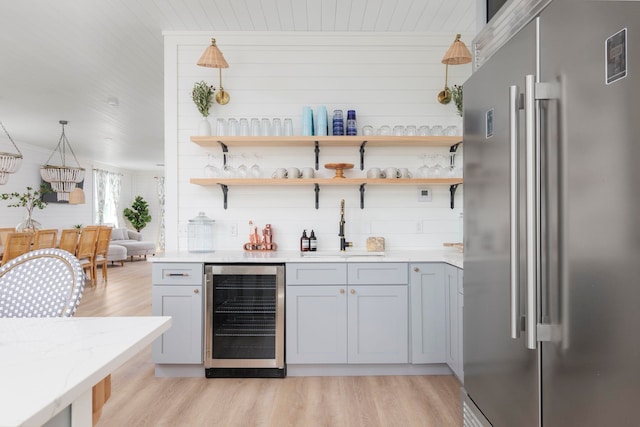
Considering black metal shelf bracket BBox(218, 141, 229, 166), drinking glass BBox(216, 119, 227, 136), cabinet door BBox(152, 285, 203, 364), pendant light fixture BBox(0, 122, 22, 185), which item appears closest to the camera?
cabinet door BBox(152, 285, 203, 364)

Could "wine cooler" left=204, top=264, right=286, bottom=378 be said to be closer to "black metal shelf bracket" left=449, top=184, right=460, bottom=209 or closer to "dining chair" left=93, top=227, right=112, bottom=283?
"black metal shelf bracket" left=449, top=184, right=460, bottom=209

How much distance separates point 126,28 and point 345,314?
2.92 metres

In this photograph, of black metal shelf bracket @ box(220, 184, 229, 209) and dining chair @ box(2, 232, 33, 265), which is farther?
dining chair @ box(2, 232, 33, 265)

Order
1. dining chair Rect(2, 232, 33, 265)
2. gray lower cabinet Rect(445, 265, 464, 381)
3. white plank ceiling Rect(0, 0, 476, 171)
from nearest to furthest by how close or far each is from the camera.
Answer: gray lower cabinet Rect(445, 265, 464, 381), white plank ceiling Rect(0, 0, 476, 171), dining chair Rect(2, 232, 33, 265)

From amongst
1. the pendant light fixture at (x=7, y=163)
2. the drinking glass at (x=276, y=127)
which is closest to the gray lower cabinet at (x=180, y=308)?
the drinking glass at (x=276, y=127)

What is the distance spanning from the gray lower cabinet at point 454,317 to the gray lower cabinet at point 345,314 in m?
0.30

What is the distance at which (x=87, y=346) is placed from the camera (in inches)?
40.4

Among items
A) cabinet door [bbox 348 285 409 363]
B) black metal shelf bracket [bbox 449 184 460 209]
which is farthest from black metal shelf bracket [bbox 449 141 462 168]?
cabinet door [bbox 348 285 409 363]

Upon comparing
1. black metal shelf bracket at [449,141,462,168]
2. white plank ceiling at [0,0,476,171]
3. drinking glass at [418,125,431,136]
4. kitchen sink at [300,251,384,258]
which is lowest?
kitchen sink at [300,251,384,258]

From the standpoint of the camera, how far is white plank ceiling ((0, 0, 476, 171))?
3.06 metres

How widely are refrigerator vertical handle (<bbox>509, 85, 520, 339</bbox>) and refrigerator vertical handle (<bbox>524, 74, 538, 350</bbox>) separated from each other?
0.06 meters

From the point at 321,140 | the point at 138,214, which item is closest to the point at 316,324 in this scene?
the point at 321,140

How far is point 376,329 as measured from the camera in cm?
296

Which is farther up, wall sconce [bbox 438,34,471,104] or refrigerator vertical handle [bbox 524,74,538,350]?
wall sconce [bbox 438,34,471,104]
